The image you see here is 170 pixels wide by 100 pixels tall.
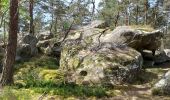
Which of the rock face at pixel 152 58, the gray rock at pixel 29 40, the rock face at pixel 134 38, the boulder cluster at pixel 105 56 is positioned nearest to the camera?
the boulder cluster at pixel 105 56

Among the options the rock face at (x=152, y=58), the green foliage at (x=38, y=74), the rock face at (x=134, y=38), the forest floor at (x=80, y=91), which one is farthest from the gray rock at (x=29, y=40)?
the forest floor at (x=80, y=91)

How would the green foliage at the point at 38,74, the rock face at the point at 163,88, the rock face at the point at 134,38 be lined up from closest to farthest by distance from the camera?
the rock face at the point at 163,88 → the green foliage at the point at 38,74 → the rock face at the point at 134,38

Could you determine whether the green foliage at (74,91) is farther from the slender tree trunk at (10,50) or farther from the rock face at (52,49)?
the rock face at (52,49)

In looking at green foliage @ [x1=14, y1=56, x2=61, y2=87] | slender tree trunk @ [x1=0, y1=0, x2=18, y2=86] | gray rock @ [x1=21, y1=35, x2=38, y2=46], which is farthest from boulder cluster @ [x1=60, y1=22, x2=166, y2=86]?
gray rock @ [x1=21, y1=35, x2=38, y2=46]

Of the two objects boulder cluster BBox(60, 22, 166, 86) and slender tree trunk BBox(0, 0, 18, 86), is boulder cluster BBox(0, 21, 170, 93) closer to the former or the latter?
boulder cluster BBox(60, 22, 166, 86)

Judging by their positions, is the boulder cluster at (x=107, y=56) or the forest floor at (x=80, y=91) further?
the boulder cluster at (x=107, y=56)

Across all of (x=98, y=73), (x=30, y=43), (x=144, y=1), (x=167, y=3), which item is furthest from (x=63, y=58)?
(x=167, y=3)

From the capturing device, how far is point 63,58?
17828mm

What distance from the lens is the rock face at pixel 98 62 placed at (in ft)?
48.2

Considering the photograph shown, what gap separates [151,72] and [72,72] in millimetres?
4466

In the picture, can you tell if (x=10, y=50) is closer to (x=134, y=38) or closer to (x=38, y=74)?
(x=38, y=74)

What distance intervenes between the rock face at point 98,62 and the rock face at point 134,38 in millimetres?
1559

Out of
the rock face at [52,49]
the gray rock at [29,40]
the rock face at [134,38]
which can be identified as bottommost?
the rock face at [52,49]

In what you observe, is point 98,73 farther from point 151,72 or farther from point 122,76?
point 151,72
